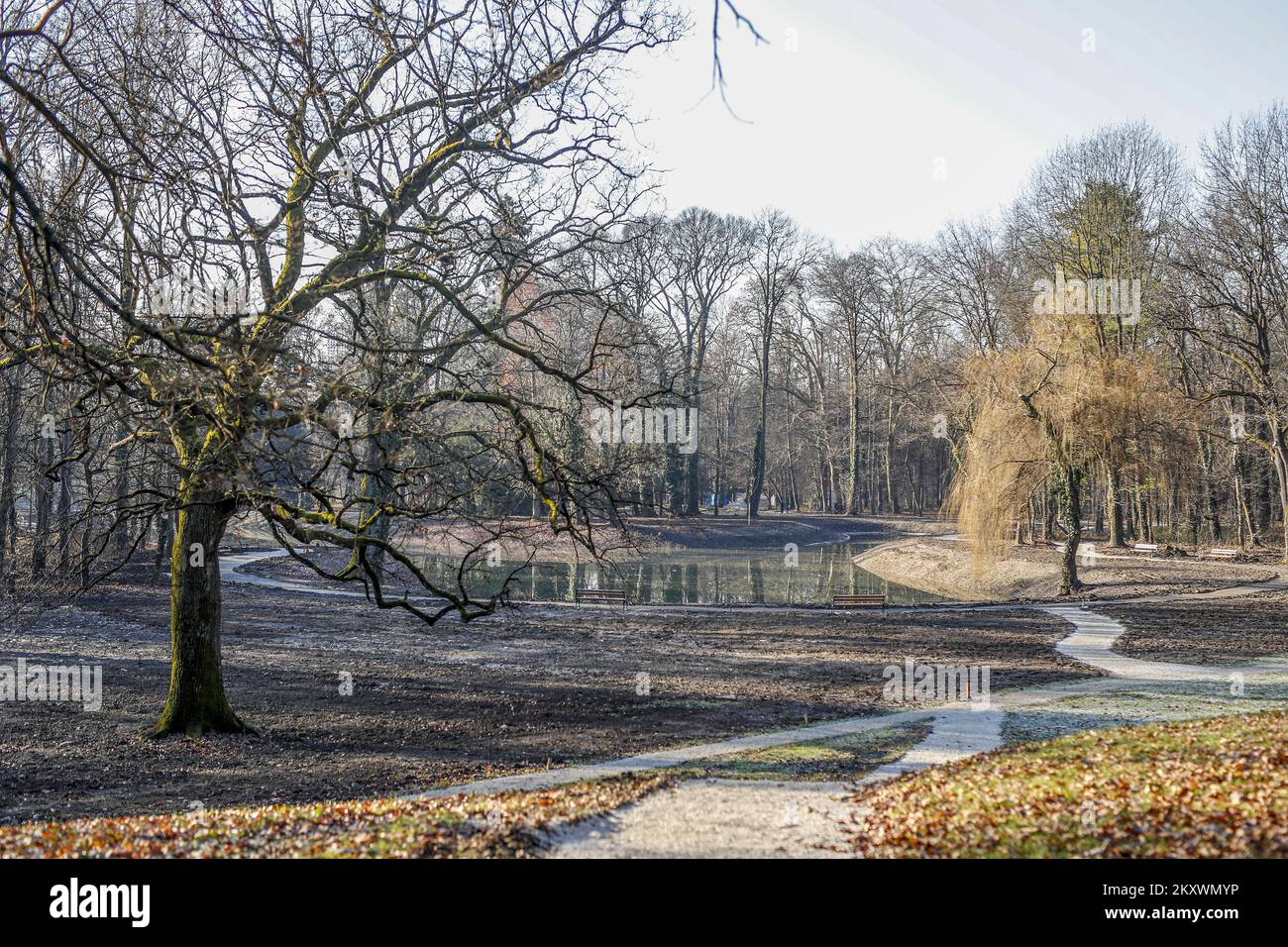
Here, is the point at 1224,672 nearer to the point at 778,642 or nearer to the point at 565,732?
the point at 778,642

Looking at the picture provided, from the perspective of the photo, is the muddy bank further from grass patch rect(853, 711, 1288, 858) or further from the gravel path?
the gravel path

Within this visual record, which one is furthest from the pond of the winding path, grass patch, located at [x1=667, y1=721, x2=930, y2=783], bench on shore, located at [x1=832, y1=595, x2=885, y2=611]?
grass patch, located at [x1=667, y1=721, x2=930, y2=783]

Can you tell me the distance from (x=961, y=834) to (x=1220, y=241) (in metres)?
32.1

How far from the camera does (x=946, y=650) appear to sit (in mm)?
19047

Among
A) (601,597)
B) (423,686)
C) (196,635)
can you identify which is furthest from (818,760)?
(601,597)

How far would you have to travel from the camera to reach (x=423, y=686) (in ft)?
51.7

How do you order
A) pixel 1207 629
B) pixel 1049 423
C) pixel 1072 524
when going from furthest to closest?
pixel 1072 524, pixel 1049 423, pixel 1207 629

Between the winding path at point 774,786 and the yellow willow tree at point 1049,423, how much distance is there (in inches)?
311

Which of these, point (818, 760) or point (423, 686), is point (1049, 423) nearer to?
point (818, 760)

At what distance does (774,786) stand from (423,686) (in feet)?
25.6

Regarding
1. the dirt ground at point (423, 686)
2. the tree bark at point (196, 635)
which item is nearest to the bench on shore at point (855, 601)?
the dirt ground at point (423, 686)

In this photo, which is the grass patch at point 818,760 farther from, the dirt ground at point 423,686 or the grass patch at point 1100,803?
the dirt ground at point 423,686

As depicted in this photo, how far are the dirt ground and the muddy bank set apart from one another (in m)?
6.51
